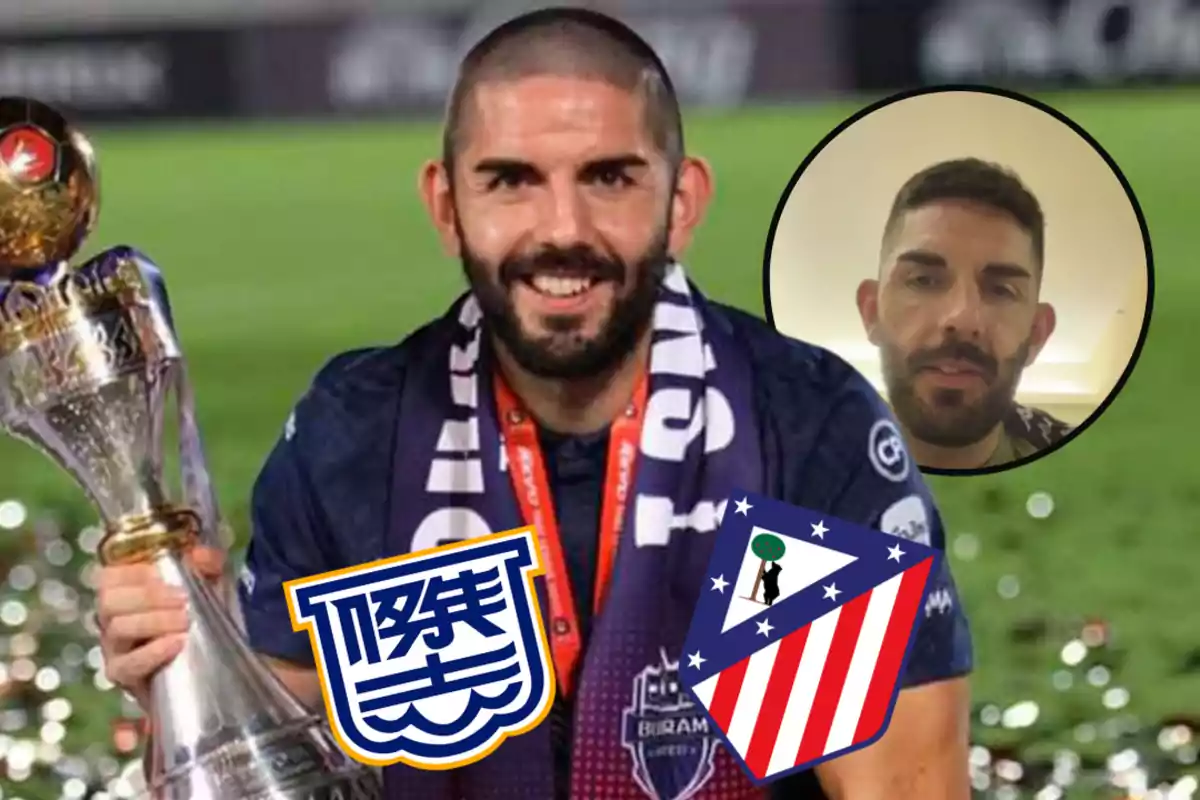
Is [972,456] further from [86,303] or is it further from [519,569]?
[86,303]

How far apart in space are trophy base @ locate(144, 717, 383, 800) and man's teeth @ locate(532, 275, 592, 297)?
0.44m

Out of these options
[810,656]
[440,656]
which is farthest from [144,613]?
[810,656]

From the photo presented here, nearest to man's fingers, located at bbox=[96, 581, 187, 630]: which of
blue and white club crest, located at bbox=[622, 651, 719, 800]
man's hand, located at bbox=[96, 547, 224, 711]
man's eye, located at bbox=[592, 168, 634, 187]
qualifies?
man's hand, located at bbox=[96, 547, 224, 711]

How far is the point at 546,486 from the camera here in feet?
4.04

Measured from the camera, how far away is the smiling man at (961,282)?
1231mm

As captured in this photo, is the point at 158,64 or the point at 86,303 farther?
the point at 158,64

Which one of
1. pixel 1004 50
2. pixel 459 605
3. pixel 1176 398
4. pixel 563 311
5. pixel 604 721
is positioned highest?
pixel 1004 50

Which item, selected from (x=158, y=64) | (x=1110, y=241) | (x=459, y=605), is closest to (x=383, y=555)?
→ (x=459, y=605)

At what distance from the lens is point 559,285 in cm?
119

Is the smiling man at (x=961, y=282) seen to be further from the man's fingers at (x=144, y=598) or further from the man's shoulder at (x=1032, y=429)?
the man's fingers at (x=144, y=598)

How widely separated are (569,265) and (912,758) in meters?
0.54

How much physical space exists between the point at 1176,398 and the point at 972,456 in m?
0.20

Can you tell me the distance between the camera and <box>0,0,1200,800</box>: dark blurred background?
124 cm

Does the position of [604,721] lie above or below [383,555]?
below
